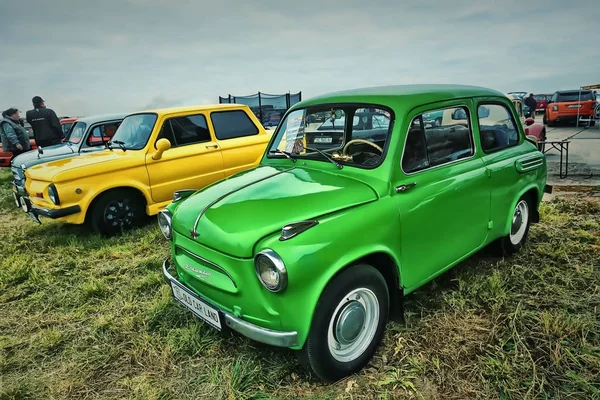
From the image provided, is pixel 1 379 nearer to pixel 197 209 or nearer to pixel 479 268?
pixel 197 209

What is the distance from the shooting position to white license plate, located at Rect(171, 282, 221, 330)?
2459 mm

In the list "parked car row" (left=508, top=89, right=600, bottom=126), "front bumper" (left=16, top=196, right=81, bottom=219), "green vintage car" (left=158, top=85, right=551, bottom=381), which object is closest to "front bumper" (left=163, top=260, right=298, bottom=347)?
"green vintage car" (left=158, top=85, right=551, bottom=381)

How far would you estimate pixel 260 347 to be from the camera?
2.88m

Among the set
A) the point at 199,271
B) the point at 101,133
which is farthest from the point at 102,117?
the point at 199,271

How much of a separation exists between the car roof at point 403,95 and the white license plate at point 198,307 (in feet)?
6.43

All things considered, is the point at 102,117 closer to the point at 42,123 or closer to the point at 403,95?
the point at 42,123

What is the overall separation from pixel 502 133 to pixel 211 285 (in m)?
3.14

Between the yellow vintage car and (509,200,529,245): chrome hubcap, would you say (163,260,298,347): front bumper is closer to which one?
(509,200,529,245): chrome hubcap

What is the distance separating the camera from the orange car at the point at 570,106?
56.7ft

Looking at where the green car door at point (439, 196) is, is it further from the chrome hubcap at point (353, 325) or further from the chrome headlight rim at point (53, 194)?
the chrome headlight rim at point (53, 194)

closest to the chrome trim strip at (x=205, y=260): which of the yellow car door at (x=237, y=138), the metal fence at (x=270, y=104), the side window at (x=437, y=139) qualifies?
the side window at (x=437, y=139)

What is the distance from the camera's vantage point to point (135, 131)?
5.97 meters

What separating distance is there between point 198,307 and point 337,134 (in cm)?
188

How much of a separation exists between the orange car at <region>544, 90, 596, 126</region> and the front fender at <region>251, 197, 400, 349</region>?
61.8 feet
